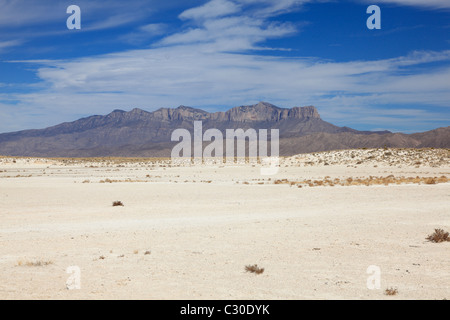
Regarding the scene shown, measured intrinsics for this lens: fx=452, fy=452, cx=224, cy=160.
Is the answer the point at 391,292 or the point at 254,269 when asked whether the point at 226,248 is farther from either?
the point at 391,292

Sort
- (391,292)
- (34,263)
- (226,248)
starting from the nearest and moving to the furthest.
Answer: (391,292), (34,263), (226,248)

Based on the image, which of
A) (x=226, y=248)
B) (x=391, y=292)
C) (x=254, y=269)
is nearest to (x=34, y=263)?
(x=226, y=248)

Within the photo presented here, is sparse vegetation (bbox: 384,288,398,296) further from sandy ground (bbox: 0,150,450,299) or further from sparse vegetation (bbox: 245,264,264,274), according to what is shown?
sparse vegetation (bbox: 245,264,264,274)

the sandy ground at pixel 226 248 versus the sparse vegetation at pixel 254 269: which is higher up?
the sparse vegetation at pixel 254 269

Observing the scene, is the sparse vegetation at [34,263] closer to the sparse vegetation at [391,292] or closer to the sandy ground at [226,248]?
the sandy ground at [226,248]

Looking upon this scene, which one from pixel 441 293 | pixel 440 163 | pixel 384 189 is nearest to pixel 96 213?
pixel 441 293

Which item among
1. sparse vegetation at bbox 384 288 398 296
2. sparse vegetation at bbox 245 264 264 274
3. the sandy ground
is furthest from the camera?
sparse vegetation at bbox 245 264 264 274

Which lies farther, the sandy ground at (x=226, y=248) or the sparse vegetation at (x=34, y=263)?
the sparse vegetation at (x=34, y=263)

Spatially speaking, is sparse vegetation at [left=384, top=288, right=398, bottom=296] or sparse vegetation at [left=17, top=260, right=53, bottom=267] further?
sparse vegetation at [left=17, top=260, right=53, bottom=267]

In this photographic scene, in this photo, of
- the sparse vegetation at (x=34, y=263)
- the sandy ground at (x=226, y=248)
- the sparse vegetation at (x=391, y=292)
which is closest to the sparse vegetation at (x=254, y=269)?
the sandy ground at (x=226, y=248)

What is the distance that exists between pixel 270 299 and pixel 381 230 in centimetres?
776

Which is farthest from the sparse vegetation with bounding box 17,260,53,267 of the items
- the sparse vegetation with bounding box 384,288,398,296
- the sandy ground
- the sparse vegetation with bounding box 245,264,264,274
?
the sparse vegetation with bounding box 384,288,398,296

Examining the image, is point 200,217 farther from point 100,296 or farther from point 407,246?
point 100,296

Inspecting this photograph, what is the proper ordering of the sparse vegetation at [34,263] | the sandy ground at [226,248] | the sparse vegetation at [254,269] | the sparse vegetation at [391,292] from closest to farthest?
the sparse vegetation at [391,292]
the sandy ground at [226,248]
the sparse vegetation at [254,269]
the sparse vegetation at [34,263]
